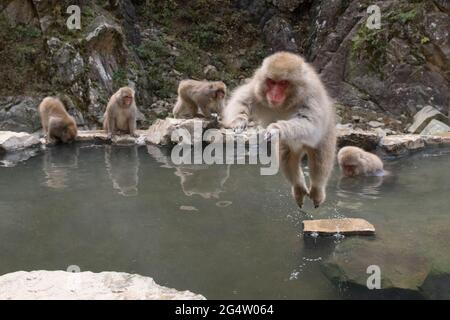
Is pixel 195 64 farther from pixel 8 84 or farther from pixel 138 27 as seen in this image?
pixel 8 84

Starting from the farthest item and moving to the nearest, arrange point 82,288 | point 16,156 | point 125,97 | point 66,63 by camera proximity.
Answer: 1. point 66,63
2. point 125,97
3. point 16,156
4. point 82,288

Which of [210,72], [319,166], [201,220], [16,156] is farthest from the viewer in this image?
[210,72]

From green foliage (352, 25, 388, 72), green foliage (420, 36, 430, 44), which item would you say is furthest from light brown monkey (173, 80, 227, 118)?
green foliage (420, 36, 430, 44)

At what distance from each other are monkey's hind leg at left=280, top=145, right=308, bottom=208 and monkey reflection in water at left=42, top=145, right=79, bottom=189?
365 cm

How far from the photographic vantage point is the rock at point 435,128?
31.3 feet

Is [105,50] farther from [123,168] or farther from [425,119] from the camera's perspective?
[425,119]

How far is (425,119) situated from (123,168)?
20.6ft

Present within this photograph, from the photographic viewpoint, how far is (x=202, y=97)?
8.95m

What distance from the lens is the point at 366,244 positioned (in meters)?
4.13

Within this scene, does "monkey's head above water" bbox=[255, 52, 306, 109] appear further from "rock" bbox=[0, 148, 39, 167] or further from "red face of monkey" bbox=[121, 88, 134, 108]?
"red face of monkey" bbox=[121, 88, 134, 108]

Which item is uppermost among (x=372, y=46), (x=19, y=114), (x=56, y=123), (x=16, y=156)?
(x=372, y=46)

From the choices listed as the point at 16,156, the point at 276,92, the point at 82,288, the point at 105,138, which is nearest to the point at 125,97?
the point at 105,138

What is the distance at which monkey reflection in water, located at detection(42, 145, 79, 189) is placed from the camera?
21.4 feet

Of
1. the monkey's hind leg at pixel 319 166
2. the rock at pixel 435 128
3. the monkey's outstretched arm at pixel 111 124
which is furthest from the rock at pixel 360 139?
the monkey's hind leg at pixel 319 166
